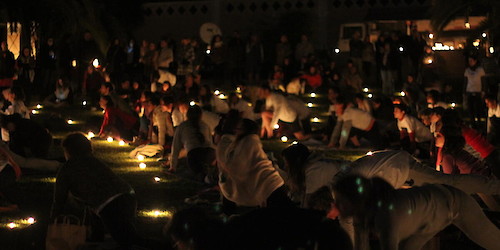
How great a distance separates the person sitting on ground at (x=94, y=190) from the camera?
8.54 metres

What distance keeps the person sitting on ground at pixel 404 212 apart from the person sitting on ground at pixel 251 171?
2.79 metres

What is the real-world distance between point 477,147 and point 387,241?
527 centimetres

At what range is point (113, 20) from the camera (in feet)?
90.4

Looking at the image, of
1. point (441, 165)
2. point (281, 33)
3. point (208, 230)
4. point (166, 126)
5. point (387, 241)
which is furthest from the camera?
point (281, 33)

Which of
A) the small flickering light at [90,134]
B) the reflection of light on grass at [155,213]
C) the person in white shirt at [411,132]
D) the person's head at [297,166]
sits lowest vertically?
the reflection of light on grass at [155,213]

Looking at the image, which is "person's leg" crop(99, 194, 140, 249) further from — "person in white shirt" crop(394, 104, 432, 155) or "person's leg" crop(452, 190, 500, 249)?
"person in white shirt" crop(394, 104, 432, 155)

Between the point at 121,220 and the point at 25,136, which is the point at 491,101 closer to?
the point at 25,136

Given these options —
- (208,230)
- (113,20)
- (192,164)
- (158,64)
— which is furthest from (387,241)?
(113,20)

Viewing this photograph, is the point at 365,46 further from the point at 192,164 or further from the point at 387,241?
the point at 387,241

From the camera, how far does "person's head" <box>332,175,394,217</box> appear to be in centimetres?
646

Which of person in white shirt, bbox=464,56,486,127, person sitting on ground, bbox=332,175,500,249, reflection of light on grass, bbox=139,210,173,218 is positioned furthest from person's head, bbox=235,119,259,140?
person in white shirt, bbox=464,56,486,127

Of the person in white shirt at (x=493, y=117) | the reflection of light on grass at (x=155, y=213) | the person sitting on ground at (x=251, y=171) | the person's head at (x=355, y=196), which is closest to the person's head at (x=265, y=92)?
the person in white shirt at (x=493, y=117)

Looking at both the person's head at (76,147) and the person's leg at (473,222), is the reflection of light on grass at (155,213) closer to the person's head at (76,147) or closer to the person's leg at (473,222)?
the person's head at (76,147)

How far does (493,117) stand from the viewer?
17.3 m
